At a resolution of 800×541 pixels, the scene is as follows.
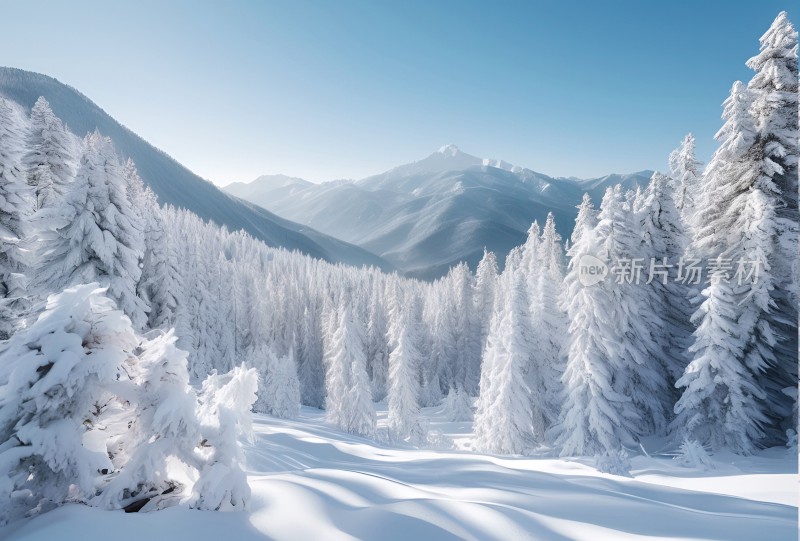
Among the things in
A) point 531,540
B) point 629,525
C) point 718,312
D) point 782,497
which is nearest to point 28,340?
point 531,540

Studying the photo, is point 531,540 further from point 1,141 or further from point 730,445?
point 1,141

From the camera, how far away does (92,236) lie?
1400cm

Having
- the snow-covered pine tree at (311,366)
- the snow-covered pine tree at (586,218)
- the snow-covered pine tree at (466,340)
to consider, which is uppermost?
the snow-covered pine tree at (586,218)

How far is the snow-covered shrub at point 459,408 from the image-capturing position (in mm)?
40594

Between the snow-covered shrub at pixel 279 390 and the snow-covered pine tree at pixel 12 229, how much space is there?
23.3m

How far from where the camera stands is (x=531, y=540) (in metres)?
4.09

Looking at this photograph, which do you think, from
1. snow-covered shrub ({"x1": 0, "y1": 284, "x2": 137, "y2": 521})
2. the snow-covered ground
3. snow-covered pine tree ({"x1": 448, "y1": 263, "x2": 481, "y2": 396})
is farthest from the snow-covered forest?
snow-covered pine tree ({"x1": 448, "y1": 263, "x2": 481, "y2": 396})

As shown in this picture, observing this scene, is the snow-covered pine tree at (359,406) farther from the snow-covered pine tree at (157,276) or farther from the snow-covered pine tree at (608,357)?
the snow-covered pine tree at (608,357)

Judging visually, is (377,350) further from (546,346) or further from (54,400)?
(54,400)

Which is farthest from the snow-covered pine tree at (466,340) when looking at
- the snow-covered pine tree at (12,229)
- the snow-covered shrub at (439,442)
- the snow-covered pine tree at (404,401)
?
the snow-covered pine tree at (12,229)

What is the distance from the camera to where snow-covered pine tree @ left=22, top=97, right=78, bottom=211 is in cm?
2142

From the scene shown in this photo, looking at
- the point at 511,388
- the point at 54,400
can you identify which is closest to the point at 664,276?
the point at 511,388

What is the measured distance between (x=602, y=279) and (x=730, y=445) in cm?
823

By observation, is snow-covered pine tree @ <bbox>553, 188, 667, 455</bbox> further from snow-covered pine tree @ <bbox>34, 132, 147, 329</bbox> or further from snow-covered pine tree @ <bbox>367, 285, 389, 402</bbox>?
snow-covered pine tree @ <bbox>367, 285, 389, 402</bbox>
